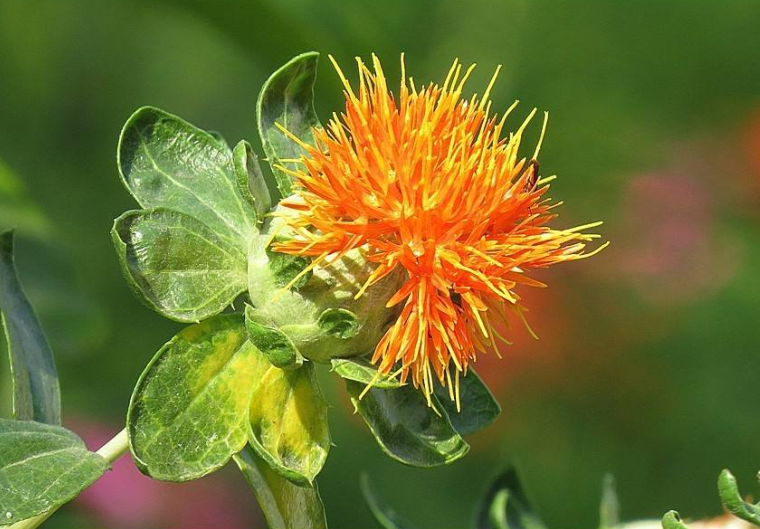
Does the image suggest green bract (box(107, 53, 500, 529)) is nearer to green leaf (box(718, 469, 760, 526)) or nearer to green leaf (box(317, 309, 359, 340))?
green leaf (box(317, 309, 359, 340))

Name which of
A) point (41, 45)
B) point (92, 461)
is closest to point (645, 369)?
point (41, 45)

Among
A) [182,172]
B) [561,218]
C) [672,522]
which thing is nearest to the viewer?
[672,522]

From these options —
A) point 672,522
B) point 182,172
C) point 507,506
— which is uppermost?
point 182,172

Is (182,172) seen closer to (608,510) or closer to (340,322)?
(340,322)

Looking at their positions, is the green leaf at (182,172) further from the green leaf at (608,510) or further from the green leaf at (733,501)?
the green leaf at (608,510)

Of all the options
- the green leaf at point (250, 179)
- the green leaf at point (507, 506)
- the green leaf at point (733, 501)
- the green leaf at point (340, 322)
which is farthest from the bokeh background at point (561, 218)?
the green leaf at point (733, 501)

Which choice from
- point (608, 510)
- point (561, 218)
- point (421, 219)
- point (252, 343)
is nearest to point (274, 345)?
point (252, 343)
